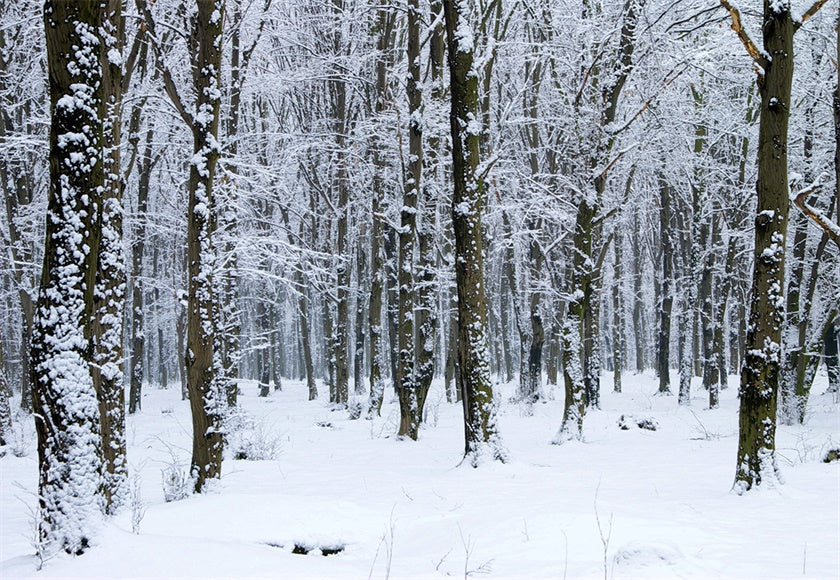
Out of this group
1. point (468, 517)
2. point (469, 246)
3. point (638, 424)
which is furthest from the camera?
point (638, 424)

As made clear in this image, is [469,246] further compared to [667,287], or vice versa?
[667,287]

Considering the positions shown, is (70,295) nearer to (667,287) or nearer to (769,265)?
(769,265)

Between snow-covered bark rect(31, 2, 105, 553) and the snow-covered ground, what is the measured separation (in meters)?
0.33

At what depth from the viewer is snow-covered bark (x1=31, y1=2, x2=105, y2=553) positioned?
14.0 ft

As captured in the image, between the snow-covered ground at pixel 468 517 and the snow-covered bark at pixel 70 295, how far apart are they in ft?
1.08

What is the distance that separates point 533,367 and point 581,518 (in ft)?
45.1

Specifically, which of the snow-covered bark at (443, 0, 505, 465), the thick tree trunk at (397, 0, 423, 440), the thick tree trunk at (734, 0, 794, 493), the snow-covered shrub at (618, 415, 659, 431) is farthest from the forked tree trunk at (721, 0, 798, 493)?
the snow-covered shrub at (618, 415, 659, 431)

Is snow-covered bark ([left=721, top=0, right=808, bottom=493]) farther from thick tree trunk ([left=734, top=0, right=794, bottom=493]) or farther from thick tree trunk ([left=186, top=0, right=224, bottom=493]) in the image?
thick tree trunk ([left=186, top=0, right=224, bottom=493])

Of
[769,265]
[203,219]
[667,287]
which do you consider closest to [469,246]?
[203,219]

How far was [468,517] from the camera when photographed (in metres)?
6.52

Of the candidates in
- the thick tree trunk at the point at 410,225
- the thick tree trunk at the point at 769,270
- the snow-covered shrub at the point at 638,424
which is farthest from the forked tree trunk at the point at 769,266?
the snow-covered shrub at the point at 638,424

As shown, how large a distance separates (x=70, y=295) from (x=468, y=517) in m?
4.21

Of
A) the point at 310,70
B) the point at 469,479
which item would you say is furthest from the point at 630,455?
the point at 310,70

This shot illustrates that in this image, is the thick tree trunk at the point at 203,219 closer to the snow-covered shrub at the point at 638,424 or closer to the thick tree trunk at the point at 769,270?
the thick tree trunk at the point at 769,270
